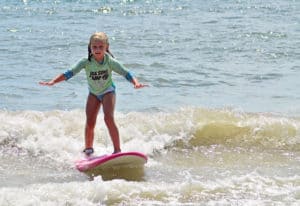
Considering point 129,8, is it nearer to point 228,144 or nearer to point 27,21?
point 27,21

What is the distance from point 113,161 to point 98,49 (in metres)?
1.27

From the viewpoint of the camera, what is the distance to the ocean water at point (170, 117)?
6.79 meters

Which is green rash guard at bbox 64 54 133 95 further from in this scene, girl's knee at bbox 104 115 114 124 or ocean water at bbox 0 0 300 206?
ocean water at bbox 0 0 300 206

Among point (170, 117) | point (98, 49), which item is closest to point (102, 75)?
point (98, 49)

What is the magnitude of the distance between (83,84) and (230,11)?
15.7 metres

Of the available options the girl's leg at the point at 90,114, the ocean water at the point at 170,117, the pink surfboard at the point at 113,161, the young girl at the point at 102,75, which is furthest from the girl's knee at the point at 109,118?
the ocean water at the point at 170,117

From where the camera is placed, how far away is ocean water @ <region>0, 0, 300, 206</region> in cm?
679

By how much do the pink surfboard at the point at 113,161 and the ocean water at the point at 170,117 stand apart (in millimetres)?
125

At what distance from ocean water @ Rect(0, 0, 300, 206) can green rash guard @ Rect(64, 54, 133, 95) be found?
1.03 m

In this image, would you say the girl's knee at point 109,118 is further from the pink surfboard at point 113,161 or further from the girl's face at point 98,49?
the girl's face at point 98,49

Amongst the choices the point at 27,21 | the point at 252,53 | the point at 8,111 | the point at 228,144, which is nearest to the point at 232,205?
the point at 228,144

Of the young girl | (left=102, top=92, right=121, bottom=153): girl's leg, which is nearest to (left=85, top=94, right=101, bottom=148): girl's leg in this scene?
the young girl

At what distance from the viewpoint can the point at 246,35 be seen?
19906 mm

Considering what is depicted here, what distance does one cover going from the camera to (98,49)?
762cm
